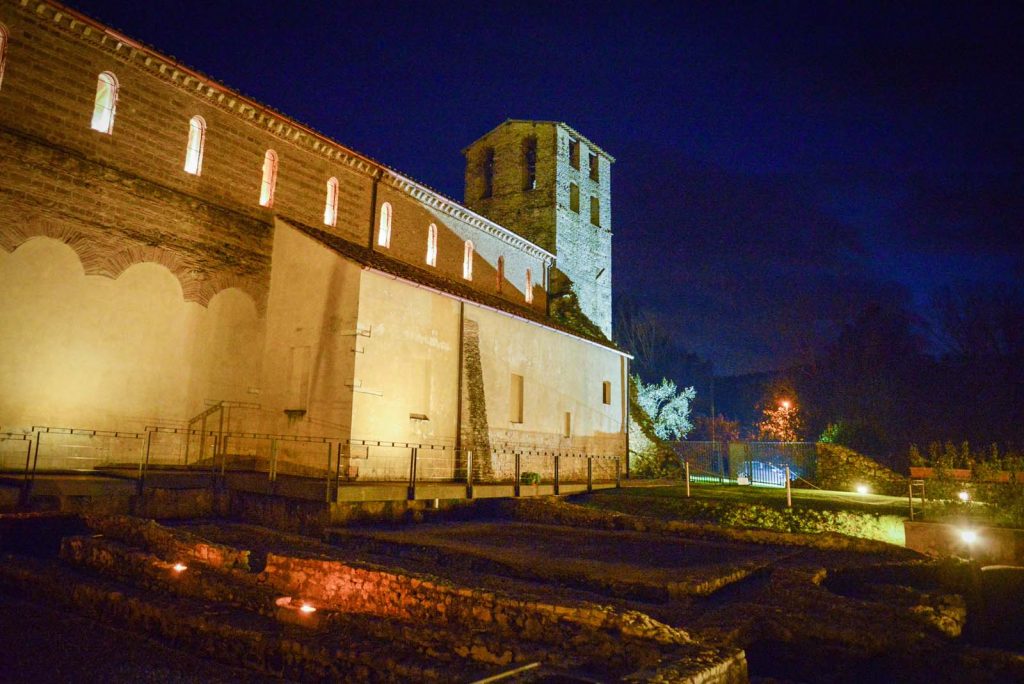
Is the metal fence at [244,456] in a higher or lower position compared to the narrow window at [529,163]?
lower

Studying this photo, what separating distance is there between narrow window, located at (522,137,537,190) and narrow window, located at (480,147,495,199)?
188 cm

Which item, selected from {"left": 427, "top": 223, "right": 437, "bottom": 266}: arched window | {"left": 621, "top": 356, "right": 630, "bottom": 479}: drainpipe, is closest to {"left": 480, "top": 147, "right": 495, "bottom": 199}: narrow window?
{"left": 427, "top": 223, "right": 437, "bottom": 266}: arched window

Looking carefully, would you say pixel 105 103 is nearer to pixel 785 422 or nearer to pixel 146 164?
pixel 146 164

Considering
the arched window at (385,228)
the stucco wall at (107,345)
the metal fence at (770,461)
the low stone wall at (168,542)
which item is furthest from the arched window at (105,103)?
the metal fence at (770,461)

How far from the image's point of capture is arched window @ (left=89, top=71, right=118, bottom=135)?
14609 mm

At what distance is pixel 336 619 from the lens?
6.58 m

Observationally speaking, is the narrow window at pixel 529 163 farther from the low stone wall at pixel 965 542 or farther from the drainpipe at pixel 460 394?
the low stone wall at pixel 965 542

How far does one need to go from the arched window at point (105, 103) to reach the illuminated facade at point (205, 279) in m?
0.03

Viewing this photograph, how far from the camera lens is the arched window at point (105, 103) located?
47.9 feet

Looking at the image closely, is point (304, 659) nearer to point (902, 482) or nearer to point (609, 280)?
point (902, 482)

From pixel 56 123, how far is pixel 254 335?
6567 mm

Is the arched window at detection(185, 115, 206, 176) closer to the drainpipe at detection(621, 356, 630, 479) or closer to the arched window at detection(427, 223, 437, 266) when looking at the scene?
the arched window at detection(427, 223, 437, 266)

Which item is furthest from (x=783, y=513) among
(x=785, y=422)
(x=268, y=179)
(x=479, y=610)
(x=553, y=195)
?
(x=785, y=422)

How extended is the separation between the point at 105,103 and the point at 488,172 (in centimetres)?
2195
